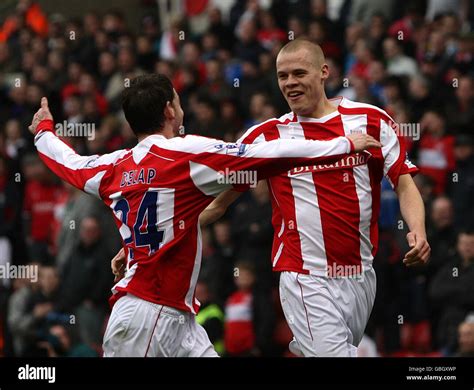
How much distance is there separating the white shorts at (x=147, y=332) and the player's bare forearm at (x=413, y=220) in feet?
3.91

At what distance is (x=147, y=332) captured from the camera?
→ 7191 millimetres

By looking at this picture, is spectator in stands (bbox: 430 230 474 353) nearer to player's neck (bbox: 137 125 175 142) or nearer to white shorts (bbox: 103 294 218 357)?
white shorts (bbox: 103 294 218 357)

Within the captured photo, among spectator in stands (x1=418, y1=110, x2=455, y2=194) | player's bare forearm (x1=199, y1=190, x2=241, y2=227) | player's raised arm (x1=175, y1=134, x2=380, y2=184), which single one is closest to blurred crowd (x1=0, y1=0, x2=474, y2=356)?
spectator in stands (x1=418, y1=110, x2=455, y2=194)

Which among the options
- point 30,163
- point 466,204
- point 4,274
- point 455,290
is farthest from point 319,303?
point 30,163

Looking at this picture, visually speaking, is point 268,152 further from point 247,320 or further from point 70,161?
point 247,320

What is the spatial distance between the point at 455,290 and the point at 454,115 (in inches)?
88.5

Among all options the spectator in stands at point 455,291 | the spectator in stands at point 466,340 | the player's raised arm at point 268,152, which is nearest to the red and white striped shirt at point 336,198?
the player's raised arm at point 268,152

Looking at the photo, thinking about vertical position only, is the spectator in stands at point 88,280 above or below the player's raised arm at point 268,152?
below

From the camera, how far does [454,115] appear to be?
12992 mm

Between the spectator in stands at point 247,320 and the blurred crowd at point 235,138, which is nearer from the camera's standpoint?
the blurred crowd at point 235,138

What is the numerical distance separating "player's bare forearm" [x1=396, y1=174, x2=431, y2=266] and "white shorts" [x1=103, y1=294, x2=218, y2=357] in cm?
119

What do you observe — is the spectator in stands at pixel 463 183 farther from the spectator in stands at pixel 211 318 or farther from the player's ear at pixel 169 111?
the player's ear at pixel 169 111

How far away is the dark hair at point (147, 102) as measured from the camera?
7238 mm

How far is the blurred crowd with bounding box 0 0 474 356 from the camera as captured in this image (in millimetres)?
11867
